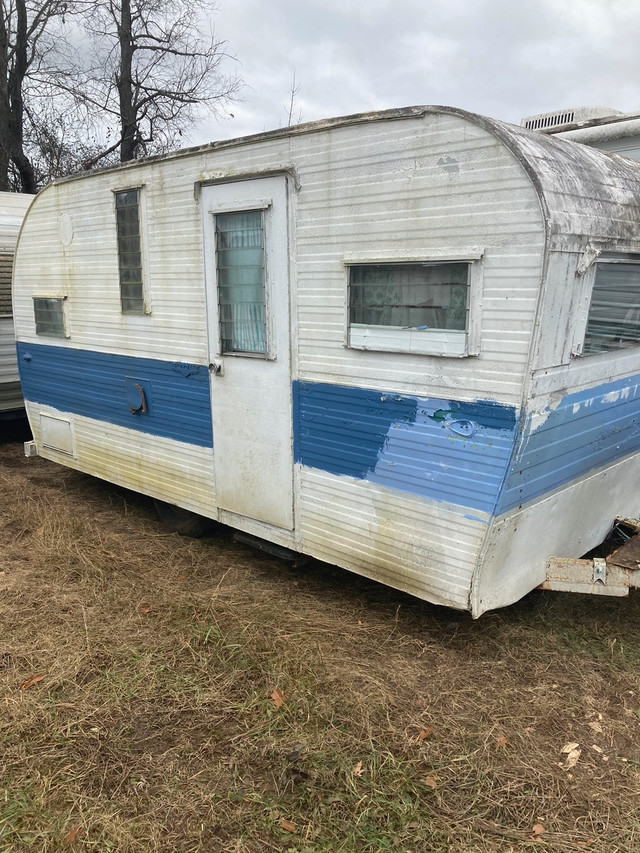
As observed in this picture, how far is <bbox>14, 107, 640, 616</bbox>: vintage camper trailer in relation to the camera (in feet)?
10.1

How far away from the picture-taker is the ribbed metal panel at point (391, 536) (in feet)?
11.2

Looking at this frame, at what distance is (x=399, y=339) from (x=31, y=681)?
2687 mm

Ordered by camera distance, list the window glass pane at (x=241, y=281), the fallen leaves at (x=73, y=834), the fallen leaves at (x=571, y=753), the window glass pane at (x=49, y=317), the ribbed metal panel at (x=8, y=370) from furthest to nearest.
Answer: the ribbed metal panel at (x=8, y=370), the window glass pane at (x=49, y=317), the window glass pane at (x=241, y=281), the fallen leaves at (x=571, y=753), the fallen leaves at (x=73, y=834)

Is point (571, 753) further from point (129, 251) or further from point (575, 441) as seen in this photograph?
point (129, 251)

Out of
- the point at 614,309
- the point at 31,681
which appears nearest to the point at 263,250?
the point at 614,309

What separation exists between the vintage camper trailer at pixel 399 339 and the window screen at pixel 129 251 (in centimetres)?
2

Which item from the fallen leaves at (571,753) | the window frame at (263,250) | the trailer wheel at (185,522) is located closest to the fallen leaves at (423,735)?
the fallen leaves at (571,753)

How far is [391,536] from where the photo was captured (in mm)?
3705

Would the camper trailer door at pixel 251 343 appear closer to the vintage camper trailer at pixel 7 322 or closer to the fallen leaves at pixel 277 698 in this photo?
the fallen leaves at pixel 277 698

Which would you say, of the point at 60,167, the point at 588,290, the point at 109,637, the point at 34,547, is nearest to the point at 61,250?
the point at 34,547

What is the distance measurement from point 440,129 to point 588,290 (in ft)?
3.54

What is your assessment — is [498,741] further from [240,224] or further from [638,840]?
[240,224]

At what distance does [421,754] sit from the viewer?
114 inches

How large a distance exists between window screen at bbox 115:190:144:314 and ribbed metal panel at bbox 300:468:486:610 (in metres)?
2.14
